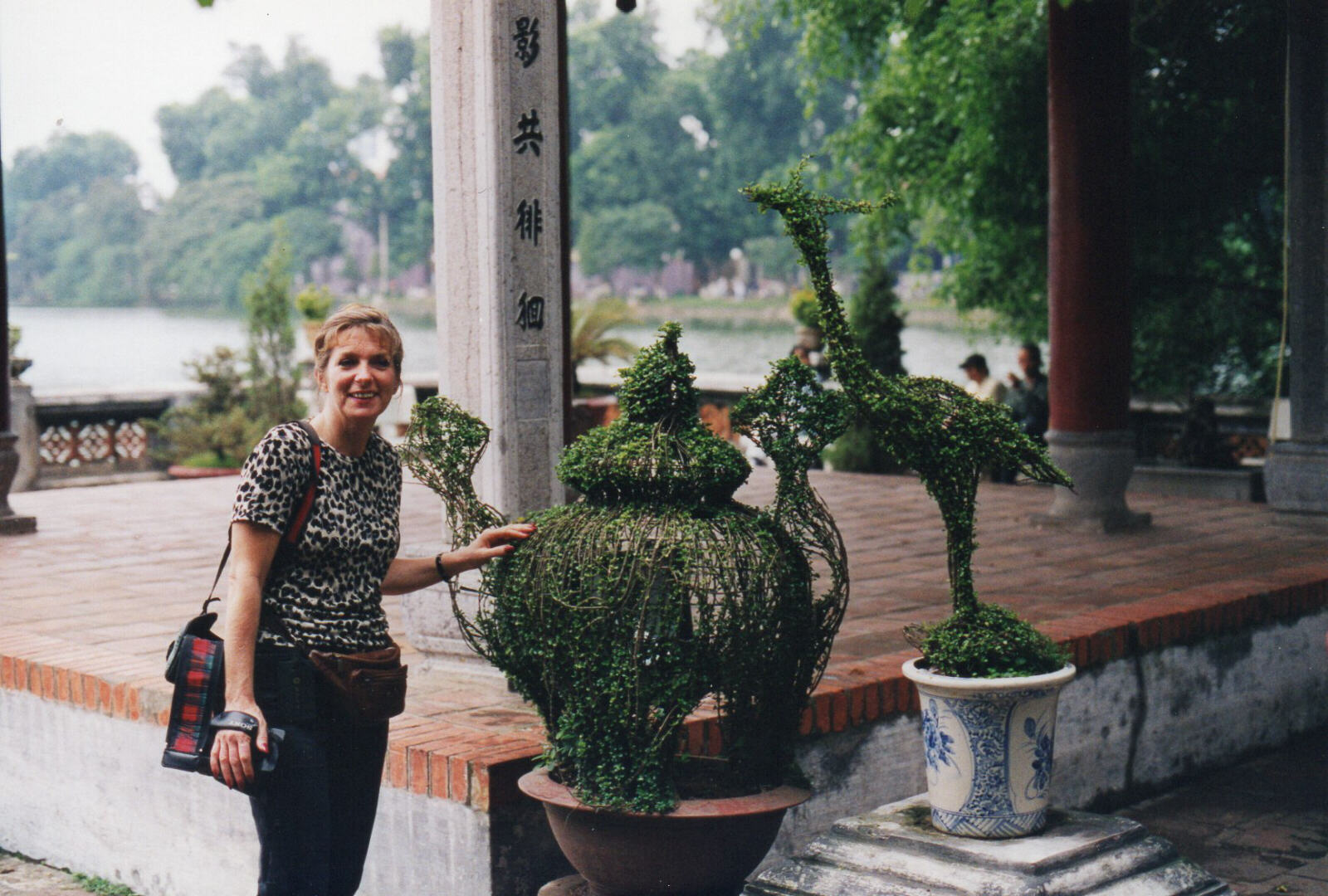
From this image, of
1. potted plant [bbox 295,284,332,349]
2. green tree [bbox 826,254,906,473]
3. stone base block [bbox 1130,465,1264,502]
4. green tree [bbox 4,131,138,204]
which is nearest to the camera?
stone base block [bbox 1130,465,1264,502]

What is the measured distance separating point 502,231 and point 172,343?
2114 inches

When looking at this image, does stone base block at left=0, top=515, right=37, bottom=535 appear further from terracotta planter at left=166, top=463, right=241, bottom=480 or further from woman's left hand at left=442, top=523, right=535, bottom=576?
woman's left hand at left=442, top=523, right=535, bottom=576

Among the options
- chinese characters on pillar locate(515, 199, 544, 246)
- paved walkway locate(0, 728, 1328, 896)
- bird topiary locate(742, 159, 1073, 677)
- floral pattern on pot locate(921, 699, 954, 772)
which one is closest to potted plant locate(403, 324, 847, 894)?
bird topiary locate(742, 159, 1073, 677)

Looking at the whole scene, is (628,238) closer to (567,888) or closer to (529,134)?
(529,134)

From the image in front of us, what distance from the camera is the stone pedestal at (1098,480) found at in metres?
8.58

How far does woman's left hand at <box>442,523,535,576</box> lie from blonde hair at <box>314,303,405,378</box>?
441mm

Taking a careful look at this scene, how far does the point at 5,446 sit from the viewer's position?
373 inches

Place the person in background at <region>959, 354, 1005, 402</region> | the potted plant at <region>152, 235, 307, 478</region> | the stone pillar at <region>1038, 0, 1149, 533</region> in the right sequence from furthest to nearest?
the potted plant at <region>152, 235, 307, 478</region> < the person in background at <region>959, 354, 1005, 402</region> < the stone pillar at <region>1038, 0, 1149, 533</region>

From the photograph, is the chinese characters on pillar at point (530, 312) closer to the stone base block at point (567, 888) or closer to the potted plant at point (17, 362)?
the stone base block at point (567, 888)

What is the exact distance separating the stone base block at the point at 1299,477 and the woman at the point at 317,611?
21.8 ft

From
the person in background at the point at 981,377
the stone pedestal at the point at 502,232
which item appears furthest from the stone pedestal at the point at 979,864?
the person in background at the point at 981,377

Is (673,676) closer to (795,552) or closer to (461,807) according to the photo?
(795,552)

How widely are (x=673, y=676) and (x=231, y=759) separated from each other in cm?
92

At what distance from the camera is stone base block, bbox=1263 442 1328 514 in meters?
8.71
